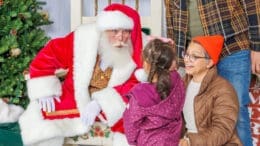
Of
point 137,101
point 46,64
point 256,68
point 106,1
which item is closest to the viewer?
point 137,101

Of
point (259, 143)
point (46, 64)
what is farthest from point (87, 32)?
point (259, 143)

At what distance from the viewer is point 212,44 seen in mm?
2254

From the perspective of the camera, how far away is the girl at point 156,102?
2.01 m

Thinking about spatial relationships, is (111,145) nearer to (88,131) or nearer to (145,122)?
(88,131)

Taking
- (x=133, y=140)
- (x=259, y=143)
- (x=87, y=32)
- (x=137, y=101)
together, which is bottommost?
(x=259, y=143)

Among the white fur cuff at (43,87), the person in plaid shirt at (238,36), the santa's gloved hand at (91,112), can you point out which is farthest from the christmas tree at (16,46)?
the person in plaid shirt at (238,36)

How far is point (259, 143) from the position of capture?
9.07 feet

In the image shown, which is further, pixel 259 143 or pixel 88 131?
pixel 259 143

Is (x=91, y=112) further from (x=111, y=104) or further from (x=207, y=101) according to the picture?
(x=207, y=101)

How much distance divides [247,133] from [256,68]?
0.31 meters

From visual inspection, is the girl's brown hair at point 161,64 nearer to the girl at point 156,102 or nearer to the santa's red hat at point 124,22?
the girl at point 156,102

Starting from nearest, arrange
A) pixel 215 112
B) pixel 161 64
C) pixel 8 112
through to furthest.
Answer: pixel 161 64
pixel 215 112
pixel 8 112

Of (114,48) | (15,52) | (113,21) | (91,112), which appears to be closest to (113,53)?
(114,48)

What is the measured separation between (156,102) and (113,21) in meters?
0.57
